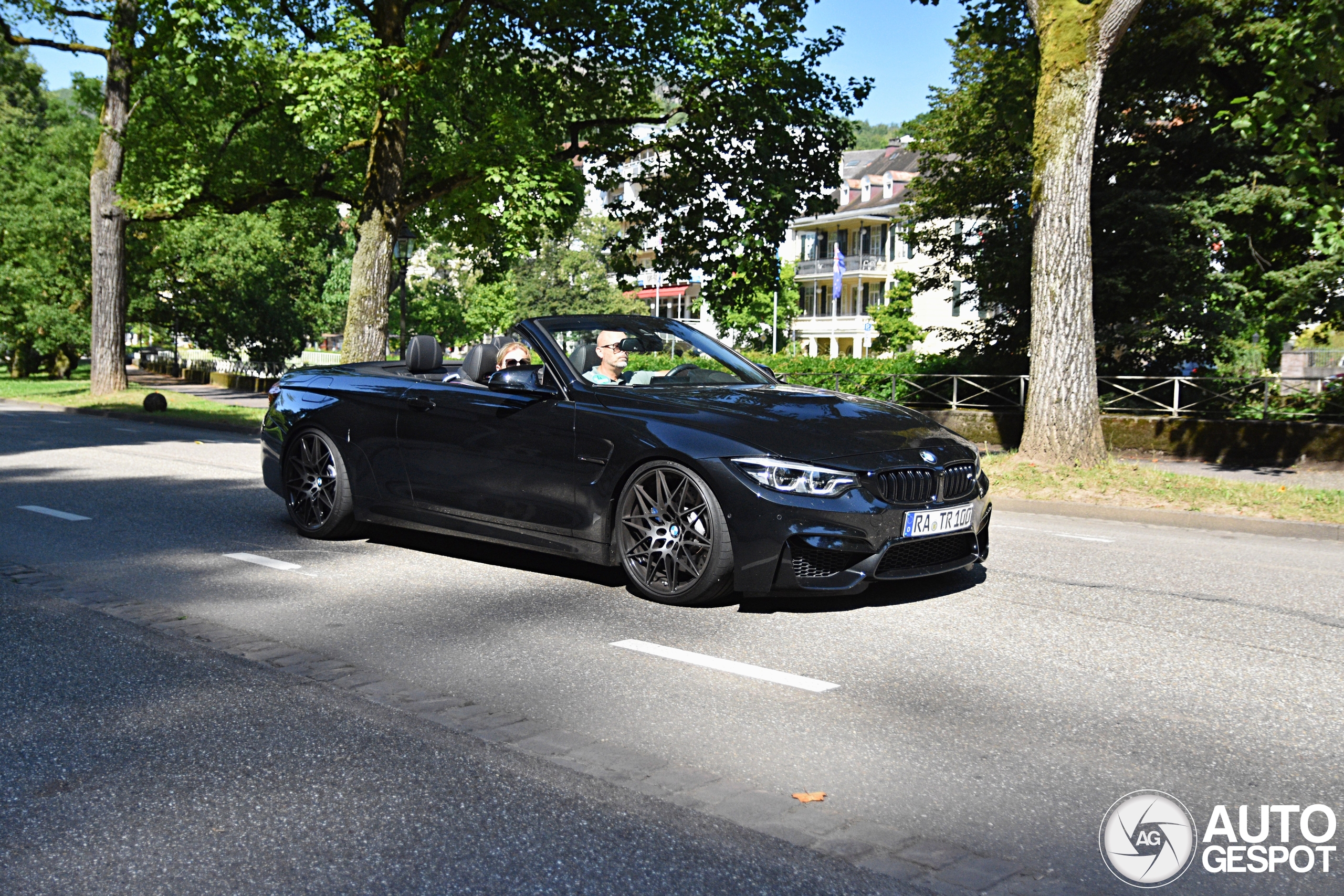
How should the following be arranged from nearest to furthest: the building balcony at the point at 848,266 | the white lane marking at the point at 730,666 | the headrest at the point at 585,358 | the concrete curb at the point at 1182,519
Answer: the white lane marking at the point at 730,666
the headrest at the point at 585,358
the concrete curb at the point at 1182,519
the building balcony at the point at 848,266

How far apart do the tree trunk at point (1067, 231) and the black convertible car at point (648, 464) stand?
734cm

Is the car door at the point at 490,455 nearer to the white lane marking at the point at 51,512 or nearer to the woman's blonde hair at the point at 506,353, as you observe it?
the woman's blonde hair at the point at 506,353

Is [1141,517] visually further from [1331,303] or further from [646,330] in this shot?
[1331,303]

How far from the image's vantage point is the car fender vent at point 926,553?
6074 millimetres

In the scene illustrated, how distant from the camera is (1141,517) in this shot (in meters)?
11.9

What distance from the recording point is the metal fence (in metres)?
19.2

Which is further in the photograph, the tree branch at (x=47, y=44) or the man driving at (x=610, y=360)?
the tree branch at (x=47, y=44)

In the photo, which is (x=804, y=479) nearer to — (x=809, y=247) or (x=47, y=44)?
(x=47, y=44)

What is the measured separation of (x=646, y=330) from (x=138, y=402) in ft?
72.2

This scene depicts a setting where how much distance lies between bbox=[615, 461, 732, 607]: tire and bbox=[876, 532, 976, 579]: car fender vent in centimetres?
78

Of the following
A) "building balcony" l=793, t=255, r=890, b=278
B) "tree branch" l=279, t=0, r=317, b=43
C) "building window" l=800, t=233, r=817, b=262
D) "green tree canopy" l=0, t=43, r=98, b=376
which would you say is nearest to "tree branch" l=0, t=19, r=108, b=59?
"tree branch" l=279, t=0, r=317, b=43

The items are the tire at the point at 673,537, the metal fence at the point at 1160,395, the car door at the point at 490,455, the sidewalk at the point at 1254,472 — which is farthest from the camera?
the metal fence at the point at 1160,395

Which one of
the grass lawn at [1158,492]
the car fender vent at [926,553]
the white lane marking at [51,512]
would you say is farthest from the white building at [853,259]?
the car fender vent at [926,553]

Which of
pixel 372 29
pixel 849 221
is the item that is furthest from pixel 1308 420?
pixel 849 221
